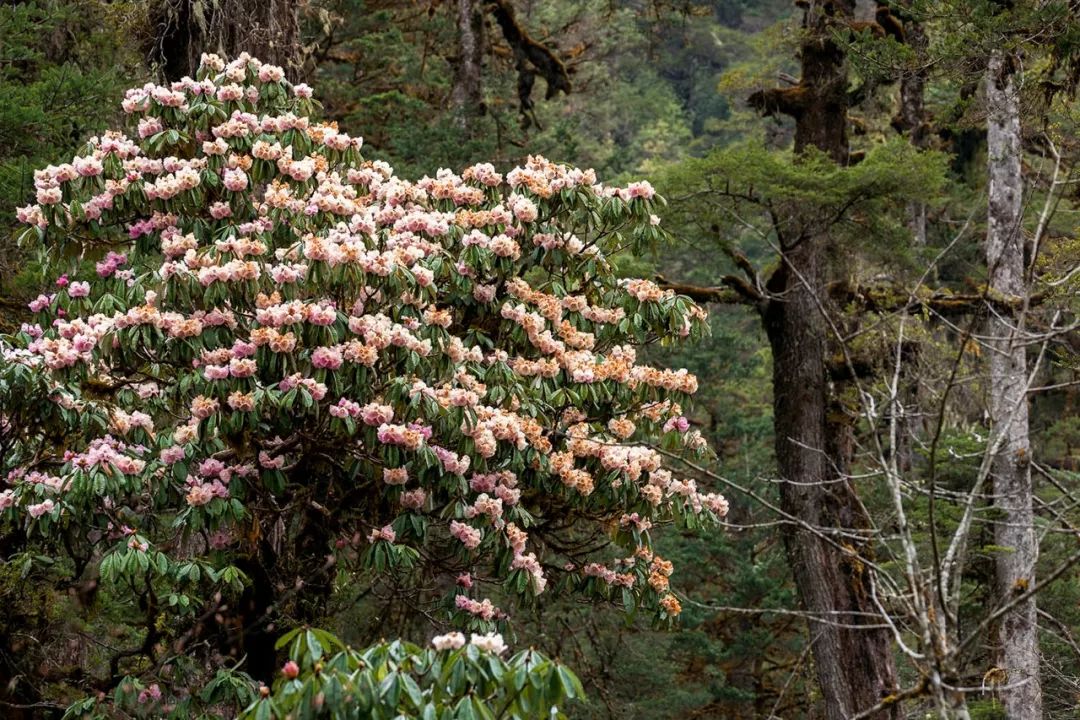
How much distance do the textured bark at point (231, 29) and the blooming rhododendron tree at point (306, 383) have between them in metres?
1.07

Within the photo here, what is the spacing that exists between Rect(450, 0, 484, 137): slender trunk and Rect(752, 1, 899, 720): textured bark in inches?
134

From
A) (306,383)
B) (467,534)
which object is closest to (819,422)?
(467,534)

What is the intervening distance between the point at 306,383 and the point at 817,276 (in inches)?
257

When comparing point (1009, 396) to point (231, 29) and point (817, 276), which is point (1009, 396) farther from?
point (231, 29)

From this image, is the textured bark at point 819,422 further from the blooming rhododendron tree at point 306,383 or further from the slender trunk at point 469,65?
the blooming rhododendron tree at point 306,383

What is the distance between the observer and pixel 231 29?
28.3 feet

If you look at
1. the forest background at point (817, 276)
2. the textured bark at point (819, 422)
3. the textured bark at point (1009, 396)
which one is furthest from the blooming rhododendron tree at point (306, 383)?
the textured bark at point (819, 422)

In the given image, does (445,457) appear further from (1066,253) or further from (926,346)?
(926,346)

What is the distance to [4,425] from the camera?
6023mm

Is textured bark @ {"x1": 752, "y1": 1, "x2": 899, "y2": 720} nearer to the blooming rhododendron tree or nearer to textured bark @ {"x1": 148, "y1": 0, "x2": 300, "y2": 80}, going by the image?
the blooming rhododendron tree

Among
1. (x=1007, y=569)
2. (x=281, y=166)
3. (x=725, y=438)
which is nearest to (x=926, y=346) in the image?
(x=1007, y=569)

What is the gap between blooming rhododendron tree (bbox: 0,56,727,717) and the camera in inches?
229

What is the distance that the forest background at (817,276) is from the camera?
5.86m

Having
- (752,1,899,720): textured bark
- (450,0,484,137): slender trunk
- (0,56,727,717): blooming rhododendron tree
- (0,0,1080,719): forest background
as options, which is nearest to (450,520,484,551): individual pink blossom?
(0,56,727,717): blooming rhododendron tree
